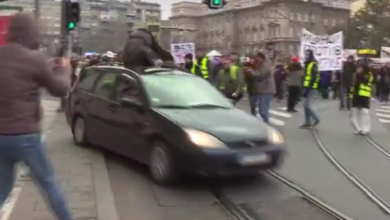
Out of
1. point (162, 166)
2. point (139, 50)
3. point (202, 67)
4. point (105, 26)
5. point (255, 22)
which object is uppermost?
point (255, 22)

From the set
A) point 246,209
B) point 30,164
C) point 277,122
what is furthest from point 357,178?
point 277,122

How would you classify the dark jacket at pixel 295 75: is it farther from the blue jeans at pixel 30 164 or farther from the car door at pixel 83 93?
the blue jeans at pixel 30 164

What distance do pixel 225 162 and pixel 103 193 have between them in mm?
1485

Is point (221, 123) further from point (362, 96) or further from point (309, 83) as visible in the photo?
point (309, 83)

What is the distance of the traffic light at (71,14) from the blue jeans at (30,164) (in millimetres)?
14639

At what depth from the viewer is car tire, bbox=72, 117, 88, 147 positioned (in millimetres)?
10539

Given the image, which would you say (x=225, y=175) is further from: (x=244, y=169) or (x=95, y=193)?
(x=95, y=193)

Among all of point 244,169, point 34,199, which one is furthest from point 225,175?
point 34,199

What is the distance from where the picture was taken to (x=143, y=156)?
839 cm

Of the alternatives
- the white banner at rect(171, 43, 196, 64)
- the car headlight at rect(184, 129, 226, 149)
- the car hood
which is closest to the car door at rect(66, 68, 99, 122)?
the car hood

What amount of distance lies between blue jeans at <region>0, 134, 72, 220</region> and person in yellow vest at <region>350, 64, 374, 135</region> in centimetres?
927

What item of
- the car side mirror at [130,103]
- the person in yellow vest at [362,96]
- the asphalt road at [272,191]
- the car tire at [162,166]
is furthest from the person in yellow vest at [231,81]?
the car tire at [162,166]

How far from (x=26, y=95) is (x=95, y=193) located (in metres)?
2.75

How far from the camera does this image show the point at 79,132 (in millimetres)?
10742
